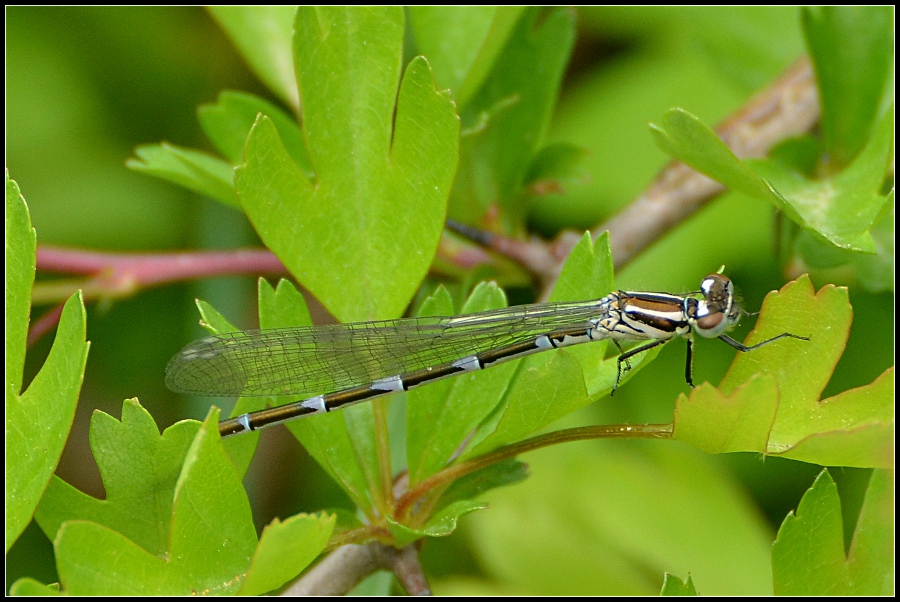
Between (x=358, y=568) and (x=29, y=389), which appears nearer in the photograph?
(x=29, y=389)

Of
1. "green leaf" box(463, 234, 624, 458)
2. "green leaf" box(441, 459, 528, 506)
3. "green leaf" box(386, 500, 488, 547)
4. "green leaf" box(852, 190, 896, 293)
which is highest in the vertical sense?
"green leaf" box(852, 190, 896, 293)

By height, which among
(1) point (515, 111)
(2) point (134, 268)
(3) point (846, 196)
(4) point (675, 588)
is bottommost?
(4) point (675, 588)

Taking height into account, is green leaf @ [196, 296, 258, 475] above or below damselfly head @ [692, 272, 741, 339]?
below

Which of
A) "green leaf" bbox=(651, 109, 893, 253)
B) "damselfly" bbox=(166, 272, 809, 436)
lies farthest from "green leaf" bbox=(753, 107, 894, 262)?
"damselfly" bbox=(166, 272, 809, 436)

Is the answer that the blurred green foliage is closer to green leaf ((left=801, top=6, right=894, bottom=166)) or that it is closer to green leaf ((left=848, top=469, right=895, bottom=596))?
green leaf ((left=801, top=6, right=894, bottom=166))

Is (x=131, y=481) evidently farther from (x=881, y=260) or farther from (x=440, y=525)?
(x=881, y=260)

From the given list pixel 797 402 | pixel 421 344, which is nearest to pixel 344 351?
pixel 421 344
